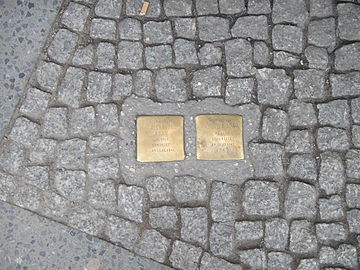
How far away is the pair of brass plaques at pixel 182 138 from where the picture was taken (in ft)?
11.9

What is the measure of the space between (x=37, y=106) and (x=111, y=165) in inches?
29.5

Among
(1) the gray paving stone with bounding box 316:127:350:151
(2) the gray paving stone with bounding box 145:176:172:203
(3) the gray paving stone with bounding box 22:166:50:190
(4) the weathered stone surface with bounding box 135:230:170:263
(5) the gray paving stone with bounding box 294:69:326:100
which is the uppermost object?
(5) the gray paving stone with bounding box 294:69:326:100

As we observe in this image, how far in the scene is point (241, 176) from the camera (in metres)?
3.65

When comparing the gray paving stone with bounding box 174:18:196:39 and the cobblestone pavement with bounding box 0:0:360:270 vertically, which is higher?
the gray paving stone with bounding box 174:18:196:39

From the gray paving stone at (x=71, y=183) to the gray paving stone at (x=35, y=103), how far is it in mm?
500


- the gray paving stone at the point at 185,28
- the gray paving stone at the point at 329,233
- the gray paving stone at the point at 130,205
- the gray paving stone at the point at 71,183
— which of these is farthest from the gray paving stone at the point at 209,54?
the gray paving stone at the point at 329,233

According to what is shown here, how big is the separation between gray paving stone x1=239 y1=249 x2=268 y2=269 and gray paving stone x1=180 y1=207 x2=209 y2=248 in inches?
12.1

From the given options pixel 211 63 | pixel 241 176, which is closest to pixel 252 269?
pixel 241 176

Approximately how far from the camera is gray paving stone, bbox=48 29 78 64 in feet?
12.1

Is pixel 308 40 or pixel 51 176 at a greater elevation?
pixel 308 40

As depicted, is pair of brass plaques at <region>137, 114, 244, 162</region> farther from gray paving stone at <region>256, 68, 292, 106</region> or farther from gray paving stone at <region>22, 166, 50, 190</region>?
gray paving stone at <region>22, 166, 50, 190</region>

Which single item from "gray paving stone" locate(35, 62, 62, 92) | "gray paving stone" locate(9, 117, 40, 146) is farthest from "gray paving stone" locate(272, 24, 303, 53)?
"gray paving stone" locate(9, 117, 40, 146)

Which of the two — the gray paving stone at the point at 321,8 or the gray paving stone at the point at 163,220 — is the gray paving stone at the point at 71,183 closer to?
the gray paving stone at the point at 163,220

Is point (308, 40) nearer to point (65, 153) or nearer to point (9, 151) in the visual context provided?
point (65, 153)
